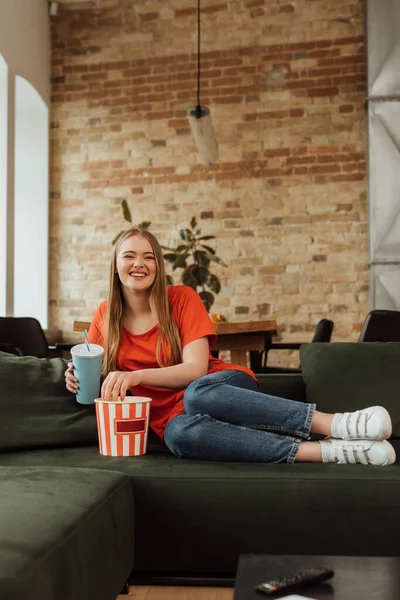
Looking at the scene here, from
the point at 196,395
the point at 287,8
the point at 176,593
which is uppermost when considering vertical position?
the point at 287,8

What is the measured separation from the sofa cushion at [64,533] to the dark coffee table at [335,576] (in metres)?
0.33

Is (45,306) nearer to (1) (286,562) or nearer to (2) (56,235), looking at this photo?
(2) (56,235)

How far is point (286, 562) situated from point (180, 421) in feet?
3.41

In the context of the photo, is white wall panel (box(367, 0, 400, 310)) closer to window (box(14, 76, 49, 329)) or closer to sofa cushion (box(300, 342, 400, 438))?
window (box(14, 76, 49, 329))

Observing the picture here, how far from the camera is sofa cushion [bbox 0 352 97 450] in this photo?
2398 mm

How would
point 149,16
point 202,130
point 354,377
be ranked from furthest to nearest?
point 149,16, point 202,130, point 354,377

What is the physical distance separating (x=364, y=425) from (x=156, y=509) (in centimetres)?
67

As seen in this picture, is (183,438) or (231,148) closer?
(183,438)

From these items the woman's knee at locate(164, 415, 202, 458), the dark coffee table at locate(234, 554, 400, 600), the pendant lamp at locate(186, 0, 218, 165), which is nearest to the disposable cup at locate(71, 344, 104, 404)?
the woman's knee at locate(164, 415, 202, 458)

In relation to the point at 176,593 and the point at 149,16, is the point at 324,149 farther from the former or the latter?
the point at 176,593

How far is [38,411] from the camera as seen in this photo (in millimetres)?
2445

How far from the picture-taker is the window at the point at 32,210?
6402mm

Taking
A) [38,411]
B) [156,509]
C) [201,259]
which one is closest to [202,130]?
[201,259]

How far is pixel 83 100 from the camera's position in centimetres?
651
